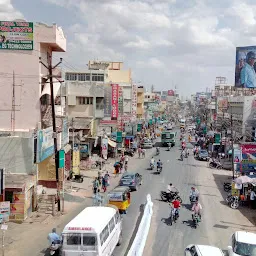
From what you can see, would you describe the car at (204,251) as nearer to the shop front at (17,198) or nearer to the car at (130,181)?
the shop front at (17,198)

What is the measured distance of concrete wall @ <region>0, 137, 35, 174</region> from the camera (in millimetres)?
24891

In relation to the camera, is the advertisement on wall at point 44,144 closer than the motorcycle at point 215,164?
Yes

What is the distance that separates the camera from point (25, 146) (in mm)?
24938

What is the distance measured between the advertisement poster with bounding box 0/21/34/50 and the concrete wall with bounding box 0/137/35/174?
6.73 m

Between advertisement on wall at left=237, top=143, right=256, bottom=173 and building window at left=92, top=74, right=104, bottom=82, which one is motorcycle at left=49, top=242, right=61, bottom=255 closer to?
advertisement on wall at left=237, top=143, right=256, bottom=173

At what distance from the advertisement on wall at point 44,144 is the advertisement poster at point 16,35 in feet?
19.4

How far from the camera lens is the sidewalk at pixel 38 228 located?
18.0 metres

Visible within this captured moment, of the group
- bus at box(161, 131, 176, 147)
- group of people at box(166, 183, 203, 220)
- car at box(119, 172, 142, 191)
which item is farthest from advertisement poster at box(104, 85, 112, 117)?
group of people at box(166, 183, 203, 220)

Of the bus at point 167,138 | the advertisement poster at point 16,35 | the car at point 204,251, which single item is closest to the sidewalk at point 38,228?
the car at point 204,251

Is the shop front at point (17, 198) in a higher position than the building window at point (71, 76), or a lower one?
lower

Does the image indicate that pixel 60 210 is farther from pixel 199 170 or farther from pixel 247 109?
pixel 247 109

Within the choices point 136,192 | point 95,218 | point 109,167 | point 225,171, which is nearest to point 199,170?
point 225,171

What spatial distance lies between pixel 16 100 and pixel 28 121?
5.61ft

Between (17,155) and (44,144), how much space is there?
77.2 inches
